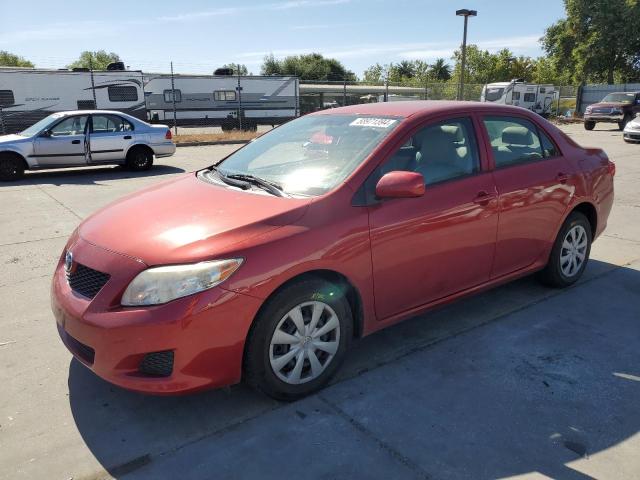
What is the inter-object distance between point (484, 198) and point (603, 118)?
24.4 meters

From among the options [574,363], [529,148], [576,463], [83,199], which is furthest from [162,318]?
[83,199]

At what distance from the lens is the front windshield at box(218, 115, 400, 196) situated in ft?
10.8

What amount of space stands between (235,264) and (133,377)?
756 millimetres

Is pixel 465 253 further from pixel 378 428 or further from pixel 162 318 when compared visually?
pixel 162 318

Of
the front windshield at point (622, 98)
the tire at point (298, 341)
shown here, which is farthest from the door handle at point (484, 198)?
the front windshield at point (622, 98)

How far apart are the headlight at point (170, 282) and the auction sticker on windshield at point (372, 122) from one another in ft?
5.18

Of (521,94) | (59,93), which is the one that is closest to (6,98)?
(59,93)

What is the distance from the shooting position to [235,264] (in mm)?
2639

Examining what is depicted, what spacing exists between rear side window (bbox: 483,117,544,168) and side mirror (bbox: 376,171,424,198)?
112 centimetres

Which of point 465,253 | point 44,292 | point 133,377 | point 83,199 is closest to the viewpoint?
point 133,377

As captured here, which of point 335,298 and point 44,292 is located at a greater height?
point 335,298

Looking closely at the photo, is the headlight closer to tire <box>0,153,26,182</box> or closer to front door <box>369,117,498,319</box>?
front door <box>369,117,498,319</box>

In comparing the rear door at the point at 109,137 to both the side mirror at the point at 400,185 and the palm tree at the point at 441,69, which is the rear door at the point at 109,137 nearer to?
the side mirror at the point at 400,185

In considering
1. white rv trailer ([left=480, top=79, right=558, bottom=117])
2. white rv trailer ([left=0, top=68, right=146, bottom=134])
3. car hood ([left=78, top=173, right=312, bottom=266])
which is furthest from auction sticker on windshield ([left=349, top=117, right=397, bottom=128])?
white rv trailer ([left=480, top=79, right=558, bottom=117])
